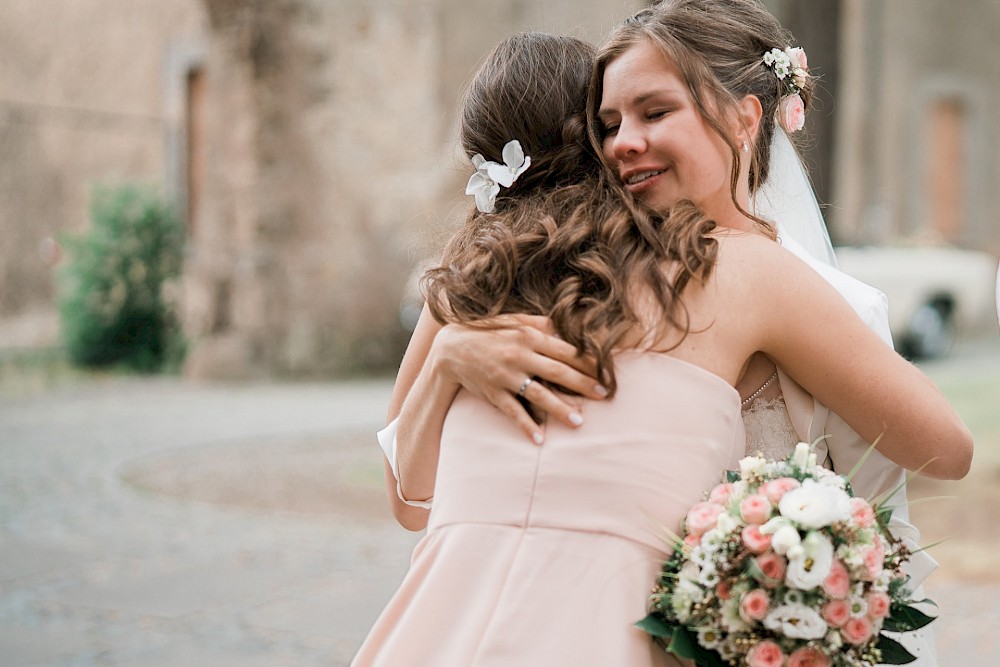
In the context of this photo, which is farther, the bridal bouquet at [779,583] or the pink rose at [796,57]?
the pink rose at [796,57]

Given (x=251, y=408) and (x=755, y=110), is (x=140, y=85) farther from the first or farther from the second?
(x=755, y=110)

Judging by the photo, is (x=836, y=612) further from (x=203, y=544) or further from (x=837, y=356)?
(x=203, y=544)

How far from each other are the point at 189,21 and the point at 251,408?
364 inches

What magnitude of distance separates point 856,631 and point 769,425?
1.48 ft

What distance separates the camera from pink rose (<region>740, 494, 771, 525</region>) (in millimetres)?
1720

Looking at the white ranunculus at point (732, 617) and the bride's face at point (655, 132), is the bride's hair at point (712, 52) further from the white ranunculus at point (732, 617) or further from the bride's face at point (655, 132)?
the white ranunculus at point (732, 617)

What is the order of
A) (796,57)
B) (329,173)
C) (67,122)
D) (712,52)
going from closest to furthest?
1. (712,52)
2. (796,57)
3. (329,173)
4. (67,122)

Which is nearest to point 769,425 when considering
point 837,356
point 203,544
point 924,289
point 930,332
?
point 837,356

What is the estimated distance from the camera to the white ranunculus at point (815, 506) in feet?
5.56

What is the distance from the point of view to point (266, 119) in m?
14.2

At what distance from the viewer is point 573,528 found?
1.78 metres

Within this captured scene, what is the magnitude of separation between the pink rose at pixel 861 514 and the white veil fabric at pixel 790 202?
83cm

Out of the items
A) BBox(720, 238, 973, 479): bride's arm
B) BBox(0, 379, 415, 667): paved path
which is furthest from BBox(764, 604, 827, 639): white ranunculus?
BBox(0, 379, 415, 667): paved path

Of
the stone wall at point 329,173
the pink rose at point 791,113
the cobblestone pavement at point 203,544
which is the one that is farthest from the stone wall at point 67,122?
the pink rose at point 791,113
